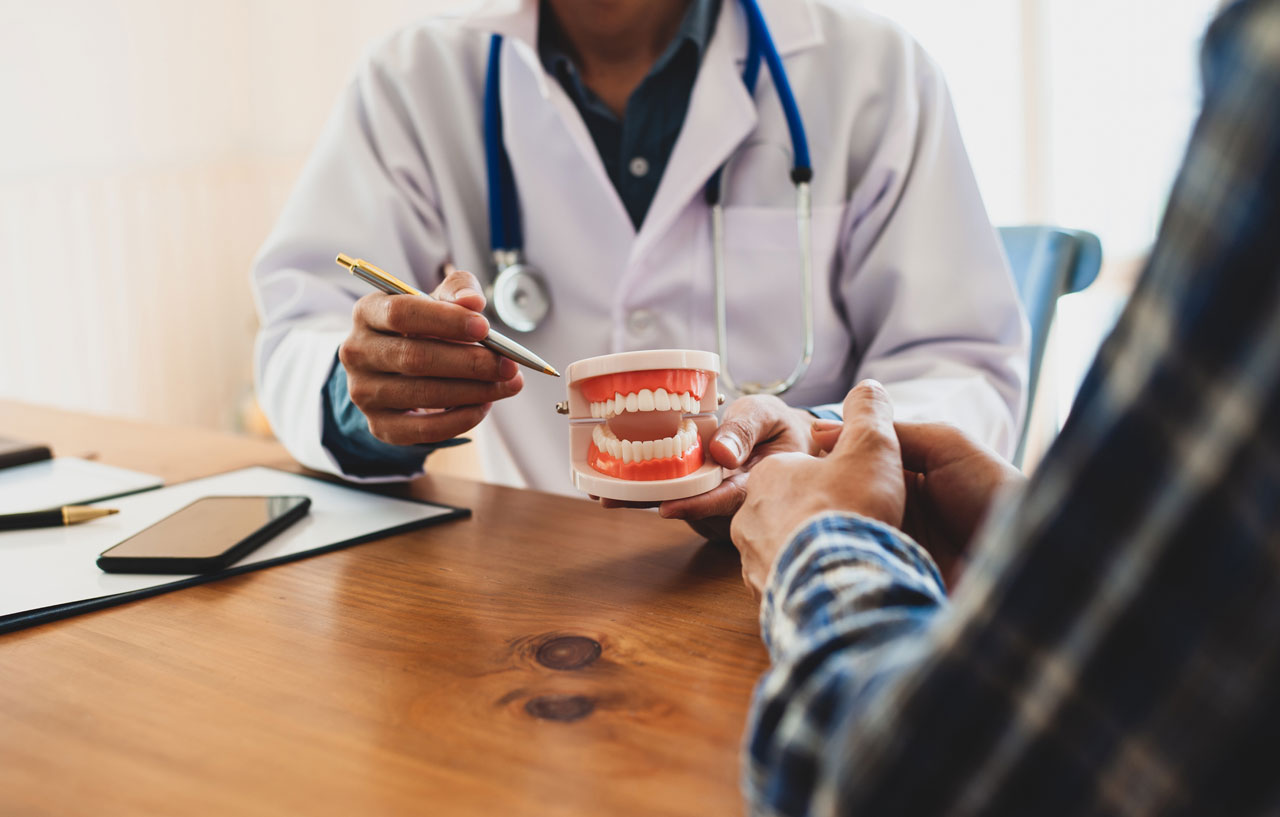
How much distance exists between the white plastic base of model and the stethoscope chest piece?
525 mm

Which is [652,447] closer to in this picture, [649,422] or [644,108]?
[649,422]

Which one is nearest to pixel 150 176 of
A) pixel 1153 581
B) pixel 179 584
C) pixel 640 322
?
pixel 640 322

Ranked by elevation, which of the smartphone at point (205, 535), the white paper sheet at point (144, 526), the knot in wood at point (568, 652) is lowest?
the white paper sheet at point (144, 526)

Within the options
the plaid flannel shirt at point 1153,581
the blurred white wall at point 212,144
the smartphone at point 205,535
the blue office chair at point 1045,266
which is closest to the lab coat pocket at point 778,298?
the blue office chair at point 1045,266

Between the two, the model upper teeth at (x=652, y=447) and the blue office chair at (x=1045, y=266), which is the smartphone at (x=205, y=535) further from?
the blue office chair at (x=1045, y=266)

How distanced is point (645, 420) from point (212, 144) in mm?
3299

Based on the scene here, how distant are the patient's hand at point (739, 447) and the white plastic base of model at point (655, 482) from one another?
0.4 inches

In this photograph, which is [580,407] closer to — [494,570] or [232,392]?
[494,570]

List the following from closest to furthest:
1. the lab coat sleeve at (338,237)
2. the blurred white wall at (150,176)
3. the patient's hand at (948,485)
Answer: the patient's hand at (948,485), the lab coat sleeve at (338,237), the blurred white wall at (150,176)

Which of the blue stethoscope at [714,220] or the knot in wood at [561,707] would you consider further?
the blue stethoscope at [714,220]

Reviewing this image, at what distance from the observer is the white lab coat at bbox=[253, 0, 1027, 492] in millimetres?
1257

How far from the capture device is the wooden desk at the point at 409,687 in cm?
46

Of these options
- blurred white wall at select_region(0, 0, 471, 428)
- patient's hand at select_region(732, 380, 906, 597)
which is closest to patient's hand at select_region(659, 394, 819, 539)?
patient's hand at select_region(732, 380, 906, 597)

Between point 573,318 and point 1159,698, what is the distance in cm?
115
